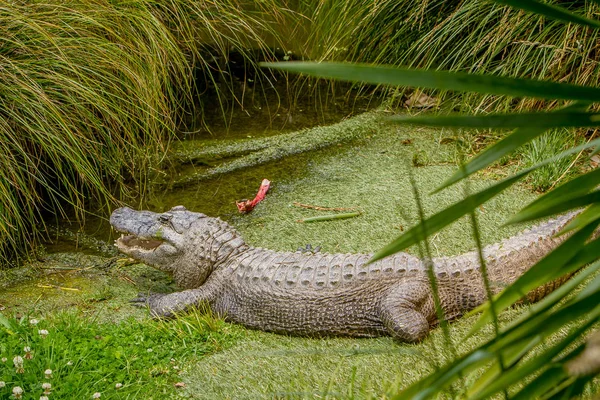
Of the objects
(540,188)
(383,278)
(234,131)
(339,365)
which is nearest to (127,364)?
(339,365)

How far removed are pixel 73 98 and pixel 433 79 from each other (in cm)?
342

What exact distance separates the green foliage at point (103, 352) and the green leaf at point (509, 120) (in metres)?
1.85

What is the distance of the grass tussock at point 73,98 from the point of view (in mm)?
3875

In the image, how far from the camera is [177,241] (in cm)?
374

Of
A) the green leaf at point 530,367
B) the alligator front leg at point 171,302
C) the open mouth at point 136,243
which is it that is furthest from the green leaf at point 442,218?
the open mouth at point 136,243

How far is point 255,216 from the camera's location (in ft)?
14.7

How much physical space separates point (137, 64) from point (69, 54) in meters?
0.42

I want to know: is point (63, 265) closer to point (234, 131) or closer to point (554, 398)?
point (234, 131)

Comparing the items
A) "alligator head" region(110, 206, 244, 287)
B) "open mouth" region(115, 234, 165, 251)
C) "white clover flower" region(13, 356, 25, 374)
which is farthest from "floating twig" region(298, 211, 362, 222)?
"white clover flower" region(13, 356, 25, 374)

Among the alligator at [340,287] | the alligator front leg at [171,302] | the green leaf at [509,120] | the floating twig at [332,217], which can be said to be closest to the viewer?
the green leaf at [509,120]

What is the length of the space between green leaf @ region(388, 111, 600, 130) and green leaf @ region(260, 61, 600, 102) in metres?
0.04

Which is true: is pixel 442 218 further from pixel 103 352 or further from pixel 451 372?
pixel 103 352

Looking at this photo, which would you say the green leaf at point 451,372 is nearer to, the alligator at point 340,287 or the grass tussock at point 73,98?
the alligator at point 340,287

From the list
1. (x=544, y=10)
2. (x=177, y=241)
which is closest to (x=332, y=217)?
(x=177, y=241)
